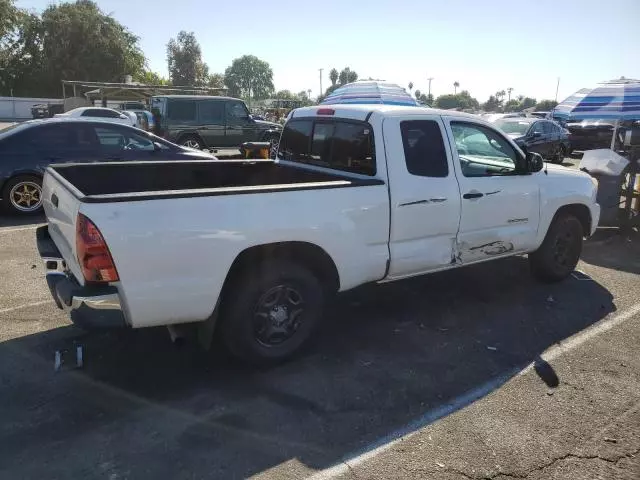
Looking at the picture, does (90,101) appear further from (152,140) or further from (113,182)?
(113,182)

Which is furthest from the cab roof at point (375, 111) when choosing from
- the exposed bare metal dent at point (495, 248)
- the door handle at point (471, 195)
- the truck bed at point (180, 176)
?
the exposed bare metal dent at point (495, 248)

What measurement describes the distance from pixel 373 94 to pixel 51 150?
5.37 meters

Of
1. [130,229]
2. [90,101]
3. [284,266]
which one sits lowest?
[284,266]

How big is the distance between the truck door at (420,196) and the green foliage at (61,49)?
5021cm

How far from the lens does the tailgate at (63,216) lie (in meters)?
3.20

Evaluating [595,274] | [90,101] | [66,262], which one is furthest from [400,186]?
[90,101]

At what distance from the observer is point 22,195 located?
8336 millimetres

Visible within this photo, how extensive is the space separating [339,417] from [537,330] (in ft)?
7.55

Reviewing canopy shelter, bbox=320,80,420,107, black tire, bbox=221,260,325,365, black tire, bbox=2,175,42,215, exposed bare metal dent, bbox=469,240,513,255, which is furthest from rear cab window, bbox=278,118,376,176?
black tire, bbox=2,175,42,215

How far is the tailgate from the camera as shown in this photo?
320cm

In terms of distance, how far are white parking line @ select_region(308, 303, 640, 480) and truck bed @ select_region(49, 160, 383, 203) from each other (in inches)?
67.7

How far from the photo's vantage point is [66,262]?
3.62 meters

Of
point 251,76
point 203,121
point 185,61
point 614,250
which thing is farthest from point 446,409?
point 251,76

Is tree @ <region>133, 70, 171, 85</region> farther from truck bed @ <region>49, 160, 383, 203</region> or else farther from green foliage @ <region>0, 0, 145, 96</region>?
truck bed @ <region>49, 160, 383, 203</region>
